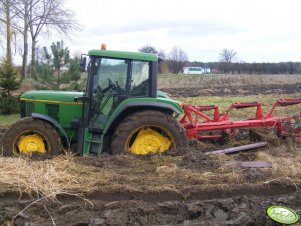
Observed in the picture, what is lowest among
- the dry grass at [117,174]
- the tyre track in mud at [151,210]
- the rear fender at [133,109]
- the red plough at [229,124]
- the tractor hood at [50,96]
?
the tyre track in mud at [151,210]

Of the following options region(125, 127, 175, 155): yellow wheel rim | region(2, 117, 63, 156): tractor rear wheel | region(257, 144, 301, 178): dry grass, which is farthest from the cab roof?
region(257, 144, 301, 178): dry grass

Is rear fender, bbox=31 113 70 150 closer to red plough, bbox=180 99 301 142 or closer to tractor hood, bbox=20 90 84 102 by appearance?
tractor hood, bbox=20 90 84 102

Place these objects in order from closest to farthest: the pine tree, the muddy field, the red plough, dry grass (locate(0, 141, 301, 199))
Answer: the muddy field → dry grass (locate(0, 141, 301, 199)) → the red plough → the pine tree

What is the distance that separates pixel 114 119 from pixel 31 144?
1591 mm

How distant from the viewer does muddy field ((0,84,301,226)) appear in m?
4.63

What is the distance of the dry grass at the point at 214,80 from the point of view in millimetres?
36000

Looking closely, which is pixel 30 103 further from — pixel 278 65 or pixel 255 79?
pixel 278 65

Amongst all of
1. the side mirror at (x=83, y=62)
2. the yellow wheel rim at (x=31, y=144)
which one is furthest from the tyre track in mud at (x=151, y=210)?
the side mirror at (x=83, y=62)

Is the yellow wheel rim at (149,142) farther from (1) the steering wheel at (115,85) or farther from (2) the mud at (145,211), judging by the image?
(2) the mud at (145,211)

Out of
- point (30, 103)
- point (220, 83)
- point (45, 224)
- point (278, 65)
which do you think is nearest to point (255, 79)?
point (220, 83)

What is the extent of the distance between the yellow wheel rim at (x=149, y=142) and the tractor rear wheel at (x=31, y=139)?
1353 millimetres

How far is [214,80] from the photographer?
126 feet

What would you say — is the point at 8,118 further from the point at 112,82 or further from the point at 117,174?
the point at 117,174

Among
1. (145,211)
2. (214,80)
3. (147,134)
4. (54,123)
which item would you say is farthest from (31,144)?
(214,80)
